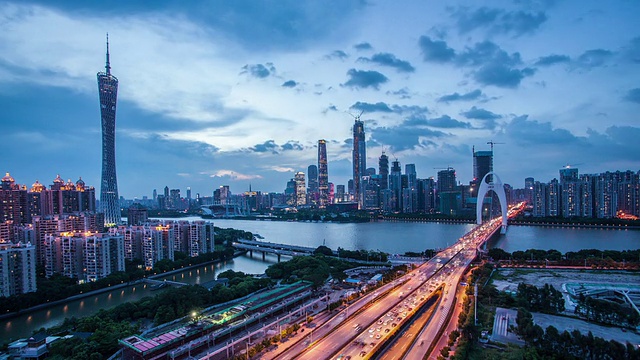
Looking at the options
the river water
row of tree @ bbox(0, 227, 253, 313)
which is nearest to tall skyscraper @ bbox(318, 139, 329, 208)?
the river water

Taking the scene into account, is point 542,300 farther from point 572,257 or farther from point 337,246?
point 337,246

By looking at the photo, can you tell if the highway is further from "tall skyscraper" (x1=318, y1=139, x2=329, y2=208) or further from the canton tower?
"tall skyscraper" (x1=318, y1=139, x2=329, y2=208)

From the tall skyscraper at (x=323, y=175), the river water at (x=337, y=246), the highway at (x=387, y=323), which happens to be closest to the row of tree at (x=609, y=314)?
the highway at (x=387, y=323)

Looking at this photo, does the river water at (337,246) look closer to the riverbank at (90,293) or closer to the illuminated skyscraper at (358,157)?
the riverbank at (90,293)

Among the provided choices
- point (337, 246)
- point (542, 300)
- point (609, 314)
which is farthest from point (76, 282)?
point (609, 314)

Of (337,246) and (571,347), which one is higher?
(571,347)

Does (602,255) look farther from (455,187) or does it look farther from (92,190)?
(455,187)
